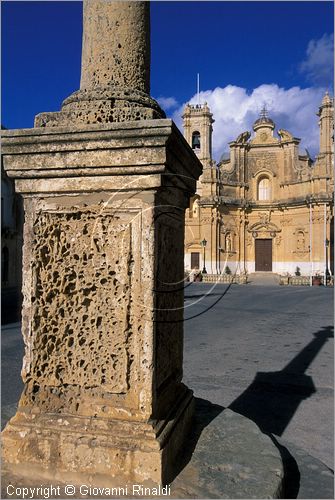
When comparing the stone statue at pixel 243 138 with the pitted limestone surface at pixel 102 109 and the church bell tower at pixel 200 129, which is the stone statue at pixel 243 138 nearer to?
the church bell tower at pixel 200 129

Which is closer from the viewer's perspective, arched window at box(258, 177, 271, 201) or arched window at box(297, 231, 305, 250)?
arched window at box(297, 231, 305, 250)

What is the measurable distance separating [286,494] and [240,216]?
32.8 meters

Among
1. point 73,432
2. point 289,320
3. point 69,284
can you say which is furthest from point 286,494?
point 289,320

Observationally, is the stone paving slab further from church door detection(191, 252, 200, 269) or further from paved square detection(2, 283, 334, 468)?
church door detection(191, 252, 200, 269)

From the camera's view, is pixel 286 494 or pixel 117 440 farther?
pixel 286 494

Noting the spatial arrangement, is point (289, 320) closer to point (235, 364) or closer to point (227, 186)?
point (235, 364)

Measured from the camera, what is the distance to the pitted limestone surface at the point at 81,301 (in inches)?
83.2

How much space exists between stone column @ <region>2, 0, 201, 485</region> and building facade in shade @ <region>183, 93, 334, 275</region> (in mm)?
29720

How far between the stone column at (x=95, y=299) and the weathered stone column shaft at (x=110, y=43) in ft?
0.91

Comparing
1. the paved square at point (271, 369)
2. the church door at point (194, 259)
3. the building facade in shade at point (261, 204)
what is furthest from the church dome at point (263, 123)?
the paved square at point (271, 369)

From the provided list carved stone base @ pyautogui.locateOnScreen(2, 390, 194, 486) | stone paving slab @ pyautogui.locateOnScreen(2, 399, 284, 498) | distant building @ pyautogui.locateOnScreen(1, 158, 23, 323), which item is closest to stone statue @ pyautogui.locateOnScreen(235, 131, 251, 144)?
distant building @ pyautogui.locateOnScreen(1, 158, 23, 323)

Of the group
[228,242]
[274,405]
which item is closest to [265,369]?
[274,405]

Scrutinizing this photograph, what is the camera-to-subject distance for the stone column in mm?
2008

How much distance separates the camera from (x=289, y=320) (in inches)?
456
